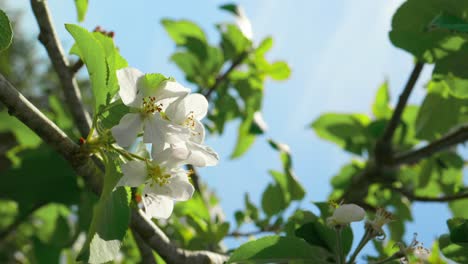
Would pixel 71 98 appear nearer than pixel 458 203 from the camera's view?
Yes

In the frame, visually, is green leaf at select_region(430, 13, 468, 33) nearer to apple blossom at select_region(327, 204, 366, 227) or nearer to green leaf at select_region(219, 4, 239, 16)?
apple blossom at select_region(327, 204, 366, 227)

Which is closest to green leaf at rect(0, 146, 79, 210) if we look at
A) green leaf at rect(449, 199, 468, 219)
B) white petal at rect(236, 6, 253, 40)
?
white petal at rect(236, 6, 253, 40)

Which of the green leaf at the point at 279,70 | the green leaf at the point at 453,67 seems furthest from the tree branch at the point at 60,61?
the green leaf at the point at 279,70

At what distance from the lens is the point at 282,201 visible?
2.02 m

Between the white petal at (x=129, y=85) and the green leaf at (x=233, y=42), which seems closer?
the white petal at (x=129, y=85)

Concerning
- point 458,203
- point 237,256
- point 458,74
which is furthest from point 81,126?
Answer: point 458,203

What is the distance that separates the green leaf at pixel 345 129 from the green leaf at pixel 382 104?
0.07m

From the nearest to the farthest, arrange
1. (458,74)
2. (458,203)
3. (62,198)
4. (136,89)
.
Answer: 1. (136,89)
2. (458,74)
3. (62,198)
4. (458,203)

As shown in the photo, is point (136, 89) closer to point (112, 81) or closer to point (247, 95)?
point (112, 81)

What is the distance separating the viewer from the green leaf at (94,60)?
1003 mm

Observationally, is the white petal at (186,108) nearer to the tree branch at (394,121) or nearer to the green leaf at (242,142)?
the tree branch at (394,121)

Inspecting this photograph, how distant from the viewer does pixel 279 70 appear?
2.36m

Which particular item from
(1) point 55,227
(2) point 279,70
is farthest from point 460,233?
(1) point 55,227

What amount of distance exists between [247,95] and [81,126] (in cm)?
101
